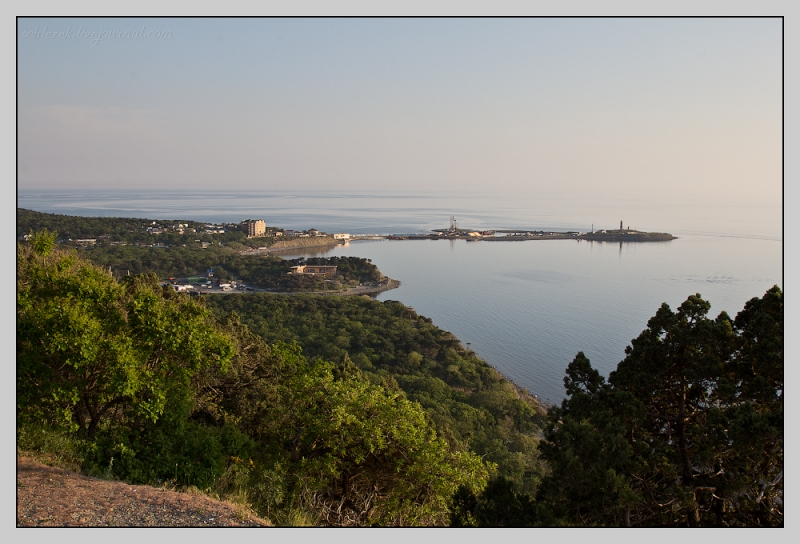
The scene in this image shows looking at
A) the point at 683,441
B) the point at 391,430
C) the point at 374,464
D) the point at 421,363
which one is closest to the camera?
the point at 683,441

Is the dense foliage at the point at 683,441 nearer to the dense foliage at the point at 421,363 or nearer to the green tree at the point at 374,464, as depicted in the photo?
the green tree at the point at 374,464

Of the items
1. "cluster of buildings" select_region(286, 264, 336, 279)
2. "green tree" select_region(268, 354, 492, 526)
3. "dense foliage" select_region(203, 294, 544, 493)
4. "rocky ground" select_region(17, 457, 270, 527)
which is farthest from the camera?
"cluster of buildings" select_region(286, 264, 336, 279)

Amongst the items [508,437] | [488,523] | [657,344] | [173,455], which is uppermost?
[657,344]

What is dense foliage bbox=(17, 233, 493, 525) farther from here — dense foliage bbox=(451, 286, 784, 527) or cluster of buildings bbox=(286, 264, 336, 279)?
cluster of buildings bbox=(286, 264, 336, 279)

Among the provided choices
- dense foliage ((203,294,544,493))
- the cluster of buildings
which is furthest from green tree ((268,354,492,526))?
the cluster of buildings

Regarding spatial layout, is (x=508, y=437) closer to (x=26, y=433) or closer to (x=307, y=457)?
(x=307, y=457)

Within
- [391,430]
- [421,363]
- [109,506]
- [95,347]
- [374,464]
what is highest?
[95,347]

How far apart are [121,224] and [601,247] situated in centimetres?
2794

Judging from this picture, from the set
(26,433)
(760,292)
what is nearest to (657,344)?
(26,433)

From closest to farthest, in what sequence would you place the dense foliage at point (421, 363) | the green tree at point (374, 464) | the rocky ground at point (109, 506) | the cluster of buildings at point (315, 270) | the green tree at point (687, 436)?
1. the rocky ground at point (109, 506)
2. the green tree at point (687, 436)
3. the green tree at point (374, 464)
4. the dense foliage at point (421, 363)
5. the cluster of buildings at point (315, 270)

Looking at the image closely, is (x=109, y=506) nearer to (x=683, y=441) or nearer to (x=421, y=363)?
(x=683, y=441)

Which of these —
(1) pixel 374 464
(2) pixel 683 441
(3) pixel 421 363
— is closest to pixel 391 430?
(1) pixel 374 464

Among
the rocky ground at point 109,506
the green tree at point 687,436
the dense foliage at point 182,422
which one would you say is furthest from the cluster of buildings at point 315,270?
the rocky ground at point 109,506

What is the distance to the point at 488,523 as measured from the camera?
4.03 metres
